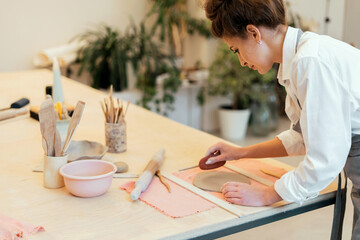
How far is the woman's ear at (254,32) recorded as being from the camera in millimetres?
1264

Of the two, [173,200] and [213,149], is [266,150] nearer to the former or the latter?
[213,149]

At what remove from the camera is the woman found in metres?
1.15

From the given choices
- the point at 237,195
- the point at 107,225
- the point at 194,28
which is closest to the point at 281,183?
the point at 237,195

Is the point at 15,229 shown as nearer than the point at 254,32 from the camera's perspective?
Yes

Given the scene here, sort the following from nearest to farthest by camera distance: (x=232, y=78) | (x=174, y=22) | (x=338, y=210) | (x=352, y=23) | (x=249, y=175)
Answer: (x=338, y=210) < (x=249, y=175) < (x=352, y=23) < (x=232, y=78) < (x=174, y=22)

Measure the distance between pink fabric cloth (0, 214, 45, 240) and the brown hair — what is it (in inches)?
28.6

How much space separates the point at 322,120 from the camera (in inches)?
45.2

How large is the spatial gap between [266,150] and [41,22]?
3343 millimetres

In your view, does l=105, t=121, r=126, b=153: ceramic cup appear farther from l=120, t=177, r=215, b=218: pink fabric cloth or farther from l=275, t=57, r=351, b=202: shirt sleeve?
l=275, t=57, r=351, b=202: shirt sleeve

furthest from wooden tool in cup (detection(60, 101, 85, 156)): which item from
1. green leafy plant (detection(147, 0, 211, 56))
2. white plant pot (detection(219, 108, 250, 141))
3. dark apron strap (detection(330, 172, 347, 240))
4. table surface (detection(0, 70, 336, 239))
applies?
white plant pot (detection(219, 108, 250, 141))

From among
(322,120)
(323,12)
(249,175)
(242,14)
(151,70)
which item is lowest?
(151,70)

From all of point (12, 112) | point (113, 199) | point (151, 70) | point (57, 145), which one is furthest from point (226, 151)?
point (151, 70)

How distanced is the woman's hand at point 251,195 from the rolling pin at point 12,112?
1264mm

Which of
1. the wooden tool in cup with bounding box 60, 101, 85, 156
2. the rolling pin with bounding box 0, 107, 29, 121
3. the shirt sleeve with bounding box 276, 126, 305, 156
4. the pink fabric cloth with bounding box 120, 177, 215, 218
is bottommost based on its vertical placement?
the pink fabric cloth with bounding box 120, 177, 215, 218
